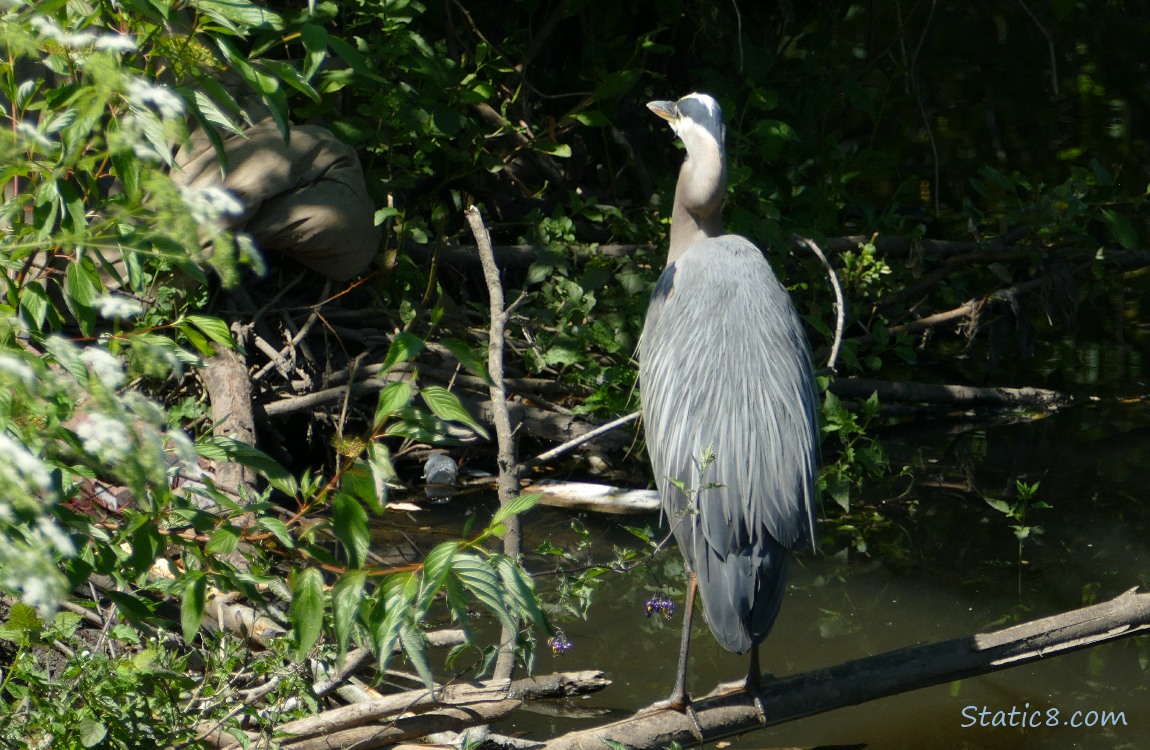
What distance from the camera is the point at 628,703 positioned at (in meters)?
3.31

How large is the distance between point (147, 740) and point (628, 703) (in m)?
1.49

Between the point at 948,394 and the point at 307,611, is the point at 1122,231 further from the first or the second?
the point at 307,611

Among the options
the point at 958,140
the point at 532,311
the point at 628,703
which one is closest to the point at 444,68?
the point at 532,311

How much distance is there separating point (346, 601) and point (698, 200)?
2.63 m

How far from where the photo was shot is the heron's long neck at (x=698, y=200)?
401 centimetres

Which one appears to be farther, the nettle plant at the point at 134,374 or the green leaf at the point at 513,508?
the green leaf at the point at 513,508

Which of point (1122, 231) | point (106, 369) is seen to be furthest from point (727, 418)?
point (1122, 231)

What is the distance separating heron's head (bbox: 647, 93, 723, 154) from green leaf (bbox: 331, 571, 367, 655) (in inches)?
104

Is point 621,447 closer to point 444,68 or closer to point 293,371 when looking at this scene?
point 293,371

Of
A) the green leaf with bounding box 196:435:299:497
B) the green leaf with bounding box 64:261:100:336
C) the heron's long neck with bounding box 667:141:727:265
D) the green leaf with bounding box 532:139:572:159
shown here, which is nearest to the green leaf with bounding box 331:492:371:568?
the green leaf with bounding box 196:435:299:497

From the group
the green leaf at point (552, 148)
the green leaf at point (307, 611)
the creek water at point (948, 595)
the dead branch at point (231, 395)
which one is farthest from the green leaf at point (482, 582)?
the green leaf at point (552, 148)

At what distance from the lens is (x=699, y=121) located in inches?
161

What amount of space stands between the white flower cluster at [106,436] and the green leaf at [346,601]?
60cm

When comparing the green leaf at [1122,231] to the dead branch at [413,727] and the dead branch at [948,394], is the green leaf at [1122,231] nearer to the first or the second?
the dead branch at [948,394]
